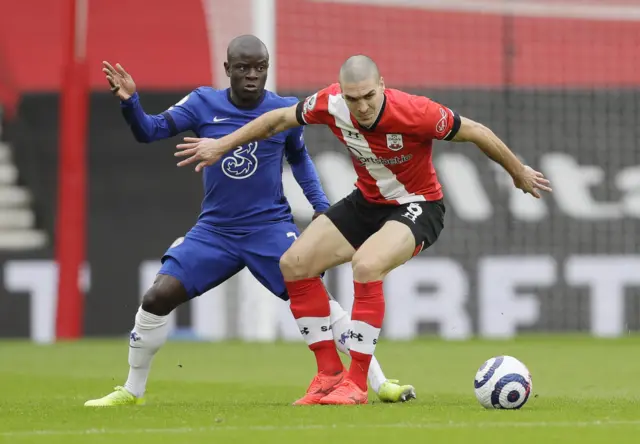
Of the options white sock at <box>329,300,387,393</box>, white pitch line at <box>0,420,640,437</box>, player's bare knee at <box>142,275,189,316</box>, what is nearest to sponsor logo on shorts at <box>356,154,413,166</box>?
white sock at <box>329,300,387,393</box>

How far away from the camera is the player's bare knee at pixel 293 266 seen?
7762 mm

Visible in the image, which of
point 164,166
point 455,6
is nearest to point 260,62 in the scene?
point 164,166

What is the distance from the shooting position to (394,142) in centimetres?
750

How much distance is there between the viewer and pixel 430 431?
5.95 meters

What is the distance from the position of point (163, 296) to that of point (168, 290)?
1.9 inches

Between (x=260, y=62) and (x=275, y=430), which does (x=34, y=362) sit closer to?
(x=260, y=62)

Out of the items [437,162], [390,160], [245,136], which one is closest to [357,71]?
[390,160]

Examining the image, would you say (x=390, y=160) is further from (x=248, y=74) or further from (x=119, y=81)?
(x=119, y=81)

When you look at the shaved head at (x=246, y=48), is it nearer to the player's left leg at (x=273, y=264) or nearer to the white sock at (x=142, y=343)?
the player's left leg at (x=273, y=264)

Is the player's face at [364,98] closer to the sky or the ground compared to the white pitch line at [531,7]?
closer to the ground

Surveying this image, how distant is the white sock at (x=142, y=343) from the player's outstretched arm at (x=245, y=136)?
963 millimetres

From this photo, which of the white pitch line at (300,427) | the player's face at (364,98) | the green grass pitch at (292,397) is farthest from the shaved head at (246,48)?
the white pitch line at (300,427)

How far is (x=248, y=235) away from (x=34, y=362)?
4894mm

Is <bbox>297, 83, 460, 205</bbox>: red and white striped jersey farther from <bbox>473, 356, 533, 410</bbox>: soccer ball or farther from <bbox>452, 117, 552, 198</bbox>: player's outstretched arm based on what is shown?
<bbox>473, 356, 533, 410</bbox>: soccer ball
